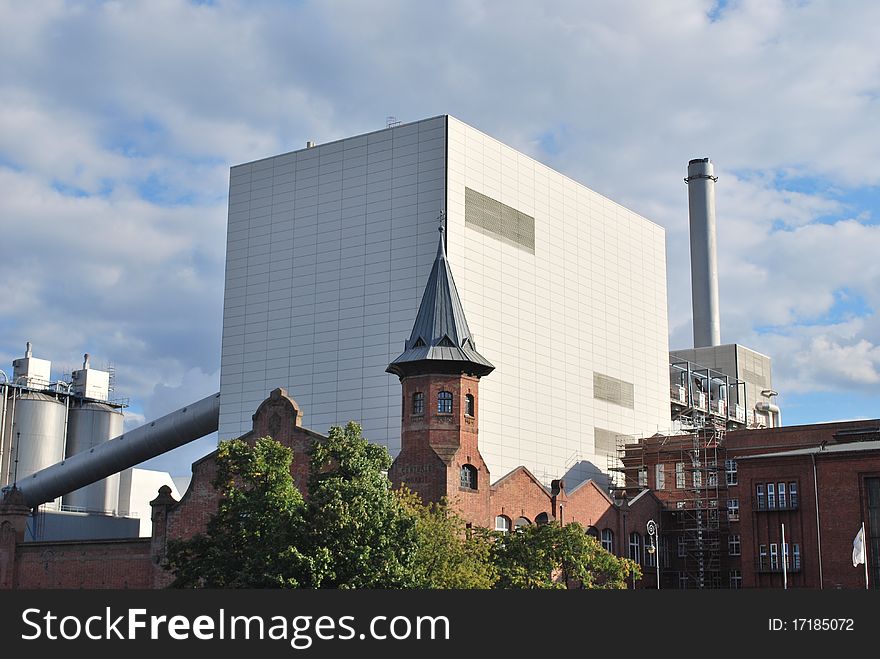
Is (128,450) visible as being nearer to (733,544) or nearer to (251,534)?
(733,544)

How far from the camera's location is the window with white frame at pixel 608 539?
8156cm

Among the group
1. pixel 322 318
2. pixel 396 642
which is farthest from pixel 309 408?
pixel 396 642

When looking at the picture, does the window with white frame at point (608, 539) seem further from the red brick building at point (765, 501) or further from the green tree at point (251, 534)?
the green tree at point (251, 534)

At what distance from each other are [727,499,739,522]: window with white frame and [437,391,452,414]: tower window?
3175 centimetres

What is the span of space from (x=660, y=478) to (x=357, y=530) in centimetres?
5117

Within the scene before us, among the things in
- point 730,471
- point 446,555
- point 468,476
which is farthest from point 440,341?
point 730,471

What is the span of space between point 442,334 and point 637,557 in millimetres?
27070

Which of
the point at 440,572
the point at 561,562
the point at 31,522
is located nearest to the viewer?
the point at 440,572

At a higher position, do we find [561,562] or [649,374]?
[649,374]

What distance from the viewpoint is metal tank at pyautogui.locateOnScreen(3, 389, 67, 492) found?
329ft

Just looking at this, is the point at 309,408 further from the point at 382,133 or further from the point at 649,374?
the point at 649,374

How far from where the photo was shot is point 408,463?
6506 centimetres

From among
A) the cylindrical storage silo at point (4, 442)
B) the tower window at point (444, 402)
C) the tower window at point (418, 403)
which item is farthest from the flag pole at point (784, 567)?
the cylindrical storage silo at point (4, 442)

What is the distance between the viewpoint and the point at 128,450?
9000 centimetres
